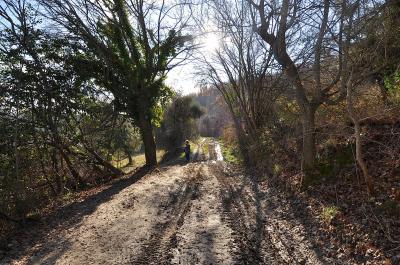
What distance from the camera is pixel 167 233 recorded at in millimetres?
7980

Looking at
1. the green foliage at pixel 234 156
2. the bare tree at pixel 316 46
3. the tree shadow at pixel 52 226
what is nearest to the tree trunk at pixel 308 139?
the bare tree at pixel 316 46

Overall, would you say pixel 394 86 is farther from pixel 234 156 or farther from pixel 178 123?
pixel 178 123

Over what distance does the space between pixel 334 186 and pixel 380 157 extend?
4.58 feet

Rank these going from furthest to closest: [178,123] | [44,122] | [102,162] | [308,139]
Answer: [178,123]
[102,162]
[44,122]
[308,139]

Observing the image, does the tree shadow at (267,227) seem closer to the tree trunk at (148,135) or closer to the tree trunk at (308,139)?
the tree trunk at (308,139)

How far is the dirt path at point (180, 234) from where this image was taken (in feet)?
21.9

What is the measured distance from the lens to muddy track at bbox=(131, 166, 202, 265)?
664 centimetres

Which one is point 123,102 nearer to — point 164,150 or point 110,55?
point 110,55

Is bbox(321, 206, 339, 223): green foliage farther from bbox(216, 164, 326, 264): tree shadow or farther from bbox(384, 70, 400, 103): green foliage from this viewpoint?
bbox(384, 70, 400, 103): green foliage

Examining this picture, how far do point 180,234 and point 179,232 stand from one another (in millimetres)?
136

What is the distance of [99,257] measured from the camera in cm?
689

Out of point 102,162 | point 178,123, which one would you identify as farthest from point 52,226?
point 178,123

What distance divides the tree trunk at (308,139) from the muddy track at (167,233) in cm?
377

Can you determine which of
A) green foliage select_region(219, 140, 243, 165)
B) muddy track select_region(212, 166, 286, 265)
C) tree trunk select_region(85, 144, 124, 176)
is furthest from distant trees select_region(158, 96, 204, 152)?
muddy track select_region(212, 166, 286, 265)
